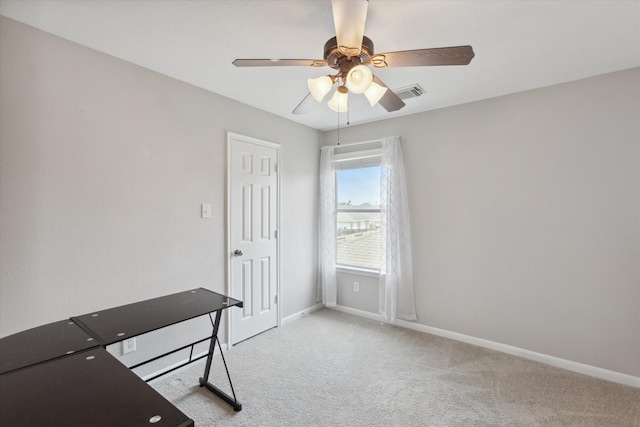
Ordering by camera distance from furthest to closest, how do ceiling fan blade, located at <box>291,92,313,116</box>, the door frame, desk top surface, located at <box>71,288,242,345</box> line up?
the door frame, ceiling fan blade, located at <box>291,92,313,116</box>, desk top surface, located at <box>71,288,242,345</box>

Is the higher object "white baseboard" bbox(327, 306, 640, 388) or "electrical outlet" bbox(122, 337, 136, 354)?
"electrical outlet" bbox(122, 337, 136, 354)

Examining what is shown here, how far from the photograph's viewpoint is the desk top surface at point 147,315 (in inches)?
57.6

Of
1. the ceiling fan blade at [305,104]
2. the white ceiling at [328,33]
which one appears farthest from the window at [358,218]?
the ceiling fan blade at [305,104]

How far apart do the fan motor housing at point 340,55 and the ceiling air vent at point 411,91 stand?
3.93 feet

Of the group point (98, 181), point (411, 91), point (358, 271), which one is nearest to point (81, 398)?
point (98, 181)

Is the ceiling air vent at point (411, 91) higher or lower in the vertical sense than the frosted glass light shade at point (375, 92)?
higher

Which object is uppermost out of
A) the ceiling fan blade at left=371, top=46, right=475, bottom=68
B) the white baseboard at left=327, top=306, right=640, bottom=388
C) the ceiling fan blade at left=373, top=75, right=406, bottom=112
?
the ceiling fan blade at left=371, top=46, right=475, bottom=68

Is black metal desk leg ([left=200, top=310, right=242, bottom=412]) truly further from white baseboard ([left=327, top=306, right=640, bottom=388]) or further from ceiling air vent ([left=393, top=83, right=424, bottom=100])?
ceiling air vent ([left=393, top=83, right=424, bottom=100])

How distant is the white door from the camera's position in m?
2.96

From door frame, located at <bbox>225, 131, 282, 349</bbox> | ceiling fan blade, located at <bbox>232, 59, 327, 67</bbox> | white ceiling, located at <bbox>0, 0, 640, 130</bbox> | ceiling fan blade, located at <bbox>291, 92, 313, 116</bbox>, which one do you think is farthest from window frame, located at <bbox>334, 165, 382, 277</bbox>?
ceiling fan blade, located at <bbox>232, 59, 327, 67</bbox>

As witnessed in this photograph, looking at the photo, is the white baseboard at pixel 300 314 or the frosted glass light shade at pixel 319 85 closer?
the frosted glass light shade at pixel 319 85

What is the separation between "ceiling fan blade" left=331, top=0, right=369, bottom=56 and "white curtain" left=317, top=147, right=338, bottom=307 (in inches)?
98.9

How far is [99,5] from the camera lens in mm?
1586

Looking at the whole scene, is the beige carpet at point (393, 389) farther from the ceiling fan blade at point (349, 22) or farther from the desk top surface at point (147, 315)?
the ceiling fan blade at point (349, 22)
